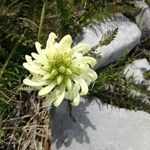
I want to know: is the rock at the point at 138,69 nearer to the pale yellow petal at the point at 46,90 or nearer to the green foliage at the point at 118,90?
the green foliage at the point at 118,90

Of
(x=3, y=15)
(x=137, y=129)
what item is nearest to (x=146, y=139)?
(x=137, y=129)

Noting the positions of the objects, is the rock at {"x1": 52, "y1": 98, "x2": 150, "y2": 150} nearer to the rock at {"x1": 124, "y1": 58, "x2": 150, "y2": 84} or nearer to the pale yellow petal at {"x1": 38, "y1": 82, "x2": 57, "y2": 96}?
the rock at {"x1": 124, "y1": 58, "x2": 150, "y2": 84}

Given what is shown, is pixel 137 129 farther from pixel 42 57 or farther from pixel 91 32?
pixel 42 57

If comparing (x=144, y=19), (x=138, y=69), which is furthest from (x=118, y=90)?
(x=144, y=19)

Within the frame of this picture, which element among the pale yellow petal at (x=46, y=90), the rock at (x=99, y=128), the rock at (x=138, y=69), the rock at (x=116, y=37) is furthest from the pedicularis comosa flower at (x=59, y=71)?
the rock at (x=138, y=69)

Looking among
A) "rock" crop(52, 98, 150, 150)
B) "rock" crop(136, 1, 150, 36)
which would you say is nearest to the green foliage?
"rock" crop(52, 98, 150, 150)
